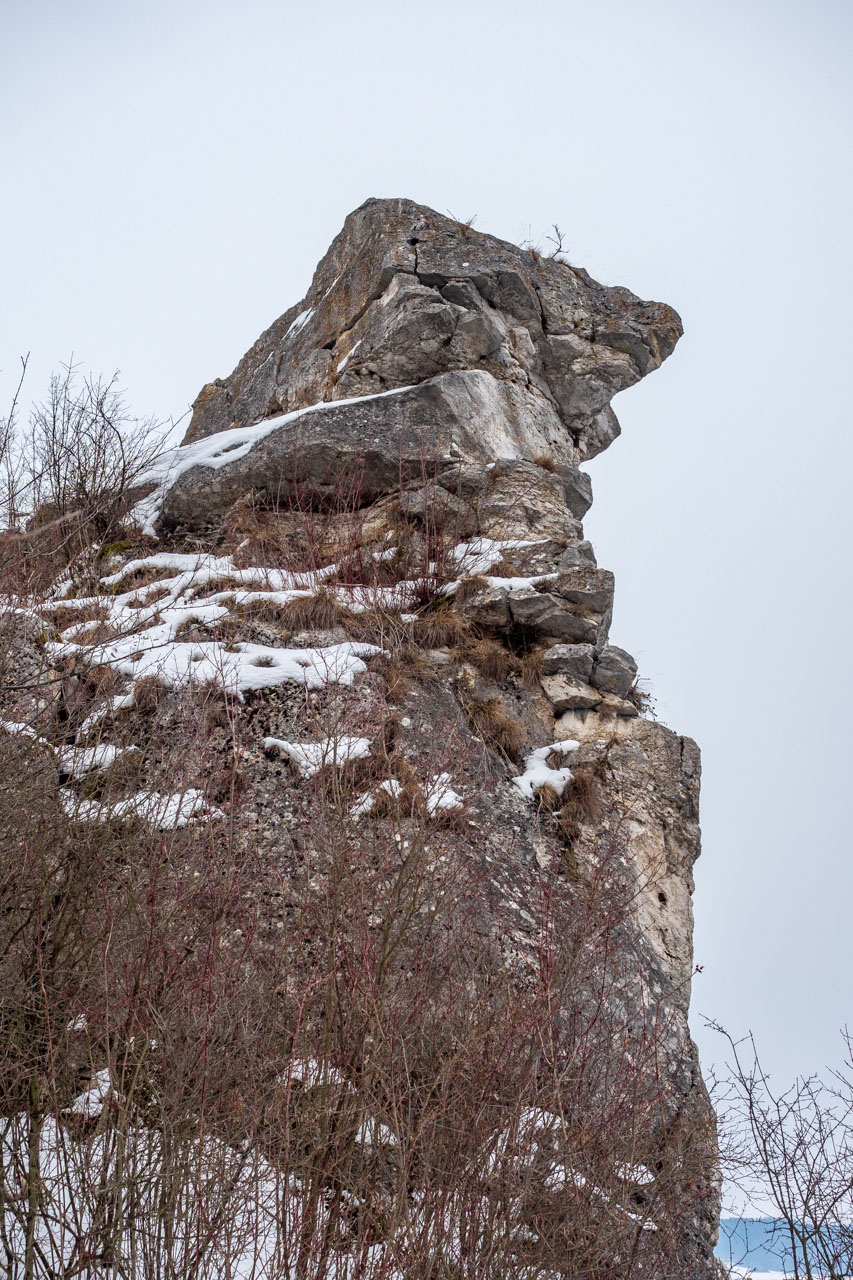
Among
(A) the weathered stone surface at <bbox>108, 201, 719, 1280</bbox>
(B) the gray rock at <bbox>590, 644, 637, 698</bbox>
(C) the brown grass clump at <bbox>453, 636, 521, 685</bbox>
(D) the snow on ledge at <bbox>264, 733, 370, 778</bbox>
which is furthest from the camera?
(B) the gray rock at <bbox>590, 644, 637, 698</bbox>

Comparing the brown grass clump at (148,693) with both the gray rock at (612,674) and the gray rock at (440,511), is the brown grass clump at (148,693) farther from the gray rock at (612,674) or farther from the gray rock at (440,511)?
the gray rock at (612,674)

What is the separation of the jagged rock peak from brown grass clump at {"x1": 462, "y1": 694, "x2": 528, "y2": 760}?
3848 mm

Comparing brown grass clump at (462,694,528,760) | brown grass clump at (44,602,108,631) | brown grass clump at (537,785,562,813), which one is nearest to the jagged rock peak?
brown grass clump at (462,694,528,760)

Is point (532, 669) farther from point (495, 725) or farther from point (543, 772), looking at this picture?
point (543, 772)

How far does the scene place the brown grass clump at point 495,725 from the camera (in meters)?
8.07

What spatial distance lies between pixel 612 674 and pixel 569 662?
17.5 inches

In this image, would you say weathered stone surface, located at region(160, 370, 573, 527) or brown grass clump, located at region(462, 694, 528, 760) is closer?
brown grass clump, located at region(462, 694, 528, 760)

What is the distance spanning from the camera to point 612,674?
8922 millimetres

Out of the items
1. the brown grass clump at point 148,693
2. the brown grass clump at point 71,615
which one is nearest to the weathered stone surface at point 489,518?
the brown grass clump at point 148,693

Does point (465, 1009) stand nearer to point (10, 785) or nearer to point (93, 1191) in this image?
point (93, 1191)

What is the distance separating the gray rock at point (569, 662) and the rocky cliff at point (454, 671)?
0.02m

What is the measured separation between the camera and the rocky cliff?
4.72 metres

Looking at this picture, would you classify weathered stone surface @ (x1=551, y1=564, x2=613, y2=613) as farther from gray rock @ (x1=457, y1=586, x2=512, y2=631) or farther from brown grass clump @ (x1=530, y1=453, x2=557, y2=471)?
brown grass clump @ (x1=530, y1=453, x2=557, y2=471)

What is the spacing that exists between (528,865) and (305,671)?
238cm
